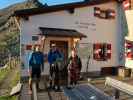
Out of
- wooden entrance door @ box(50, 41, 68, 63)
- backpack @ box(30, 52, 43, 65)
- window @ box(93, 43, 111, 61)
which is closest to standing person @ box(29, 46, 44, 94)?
backpack @ box(30, 52, 43, 65)

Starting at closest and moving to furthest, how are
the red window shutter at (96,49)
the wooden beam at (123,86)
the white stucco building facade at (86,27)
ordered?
the wooden beam at (123,86) < the white stucco building facade at (86,27) < the red window shutter at (96,49)

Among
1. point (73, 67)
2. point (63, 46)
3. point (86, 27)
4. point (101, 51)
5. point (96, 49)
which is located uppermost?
point (86, 27)

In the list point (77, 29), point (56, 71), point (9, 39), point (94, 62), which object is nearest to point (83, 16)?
point (77, 29)

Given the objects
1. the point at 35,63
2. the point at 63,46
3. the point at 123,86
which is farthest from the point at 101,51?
the point at 123,86

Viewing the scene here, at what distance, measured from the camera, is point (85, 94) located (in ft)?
25.4

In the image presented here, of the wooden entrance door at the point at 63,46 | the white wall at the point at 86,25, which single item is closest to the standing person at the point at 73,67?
the white wall at the point at 86,25

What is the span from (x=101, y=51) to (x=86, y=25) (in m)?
A: 2.06

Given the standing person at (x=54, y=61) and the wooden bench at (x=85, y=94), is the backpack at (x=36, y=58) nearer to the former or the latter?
the standing person at (x=54, y=61)

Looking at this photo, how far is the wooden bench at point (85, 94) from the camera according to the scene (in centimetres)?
730

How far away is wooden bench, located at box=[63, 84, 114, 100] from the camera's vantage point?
24.0ft

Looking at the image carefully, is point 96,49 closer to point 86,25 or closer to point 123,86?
point 86,25

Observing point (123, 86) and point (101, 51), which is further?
point (101, 51)

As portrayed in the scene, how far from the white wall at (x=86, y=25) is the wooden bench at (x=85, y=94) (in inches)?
493

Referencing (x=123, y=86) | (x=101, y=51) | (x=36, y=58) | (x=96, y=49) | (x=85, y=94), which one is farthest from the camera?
(x=101, y=51)
